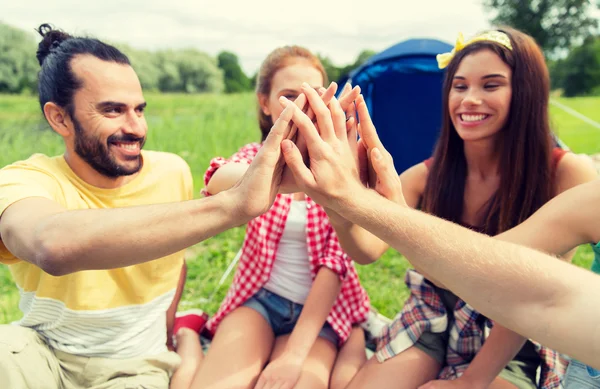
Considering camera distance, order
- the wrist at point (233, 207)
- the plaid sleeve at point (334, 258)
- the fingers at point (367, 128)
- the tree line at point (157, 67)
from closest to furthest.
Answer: the wrist at point (233, 207) → the fingers at point (367, 128) → the plaid sleeve at point (334, 258) → the tree line at point (157, 67)

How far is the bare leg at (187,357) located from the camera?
5.90 feet

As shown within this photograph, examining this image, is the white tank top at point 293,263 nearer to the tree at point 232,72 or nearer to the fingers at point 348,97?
the fingers at point 348,97

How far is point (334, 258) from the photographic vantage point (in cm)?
197

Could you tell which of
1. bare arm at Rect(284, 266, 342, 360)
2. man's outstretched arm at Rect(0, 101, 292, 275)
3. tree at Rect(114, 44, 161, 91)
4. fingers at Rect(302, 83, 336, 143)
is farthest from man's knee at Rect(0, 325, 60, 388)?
tree at Rect(114, 44, 161, 91)

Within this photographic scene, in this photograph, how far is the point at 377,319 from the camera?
2531 mm

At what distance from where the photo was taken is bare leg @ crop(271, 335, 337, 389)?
5.79 feet

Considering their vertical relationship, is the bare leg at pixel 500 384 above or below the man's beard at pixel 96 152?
below

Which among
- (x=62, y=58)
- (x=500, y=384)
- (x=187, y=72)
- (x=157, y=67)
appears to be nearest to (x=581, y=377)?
(x=500, y=384)

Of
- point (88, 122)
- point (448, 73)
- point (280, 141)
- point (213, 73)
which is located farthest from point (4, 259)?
point (213, 73)

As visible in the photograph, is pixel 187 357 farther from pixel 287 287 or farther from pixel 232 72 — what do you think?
pixel 232 72

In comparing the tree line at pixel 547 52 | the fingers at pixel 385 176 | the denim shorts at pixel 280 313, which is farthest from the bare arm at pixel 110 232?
the tree line at pixel 547 52

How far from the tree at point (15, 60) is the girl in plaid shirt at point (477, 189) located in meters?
11.2

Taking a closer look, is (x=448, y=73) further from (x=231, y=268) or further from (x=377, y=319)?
(x=231, y=268)

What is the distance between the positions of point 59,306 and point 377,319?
5.22 feet
